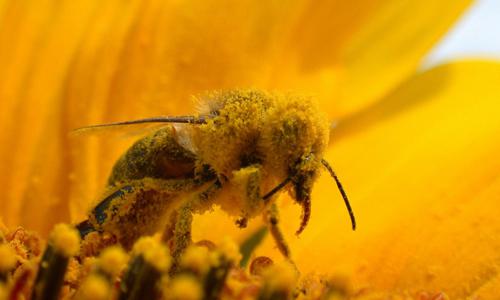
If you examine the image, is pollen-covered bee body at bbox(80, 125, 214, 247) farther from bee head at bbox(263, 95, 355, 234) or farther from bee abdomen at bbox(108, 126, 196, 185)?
bee head at bbox(263, 95, 355, 234)

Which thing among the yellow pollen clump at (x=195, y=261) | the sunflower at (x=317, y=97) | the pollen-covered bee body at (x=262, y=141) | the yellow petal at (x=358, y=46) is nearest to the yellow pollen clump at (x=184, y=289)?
the yellow pollen clump at (x=195, y=261)

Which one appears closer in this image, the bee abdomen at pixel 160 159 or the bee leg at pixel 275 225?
the bee abdomen at pixel 160 159

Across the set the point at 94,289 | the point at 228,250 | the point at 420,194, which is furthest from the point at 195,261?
the point at 420,194

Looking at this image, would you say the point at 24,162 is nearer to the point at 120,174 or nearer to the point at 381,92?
the point at 120,174

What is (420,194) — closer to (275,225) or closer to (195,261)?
(275,225)

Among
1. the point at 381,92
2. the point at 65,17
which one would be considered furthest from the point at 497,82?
the point at 65,17

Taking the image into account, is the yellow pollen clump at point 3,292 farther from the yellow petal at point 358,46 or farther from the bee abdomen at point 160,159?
the yellow petal at point 358,46
